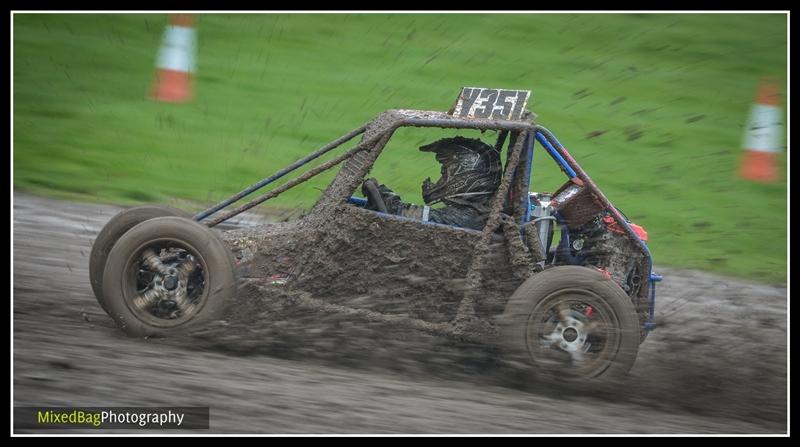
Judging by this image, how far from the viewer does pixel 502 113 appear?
5031 mm

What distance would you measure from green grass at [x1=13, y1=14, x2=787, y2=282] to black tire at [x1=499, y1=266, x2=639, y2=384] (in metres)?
3.32

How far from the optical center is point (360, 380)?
15.6ft

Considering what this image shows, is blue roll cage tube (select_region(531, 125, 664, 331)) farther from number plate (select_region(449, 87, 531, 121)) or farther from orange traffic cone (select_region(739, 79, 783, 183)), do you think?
orange traffic cone (select_region(739, 79, 783, 183))

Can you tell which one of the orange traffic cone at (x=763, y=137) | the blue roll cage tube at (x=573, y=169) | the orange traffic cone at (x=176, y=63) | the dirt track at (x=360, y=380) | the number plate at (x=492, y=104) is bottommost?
the dirt track at (x=360, y=380)

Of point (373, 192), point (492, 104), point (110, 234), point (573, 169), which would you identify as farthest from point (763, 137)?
point (110, 234)

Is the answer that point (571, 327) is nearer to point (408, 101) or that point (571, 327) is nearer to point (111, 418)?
point (111, 418)

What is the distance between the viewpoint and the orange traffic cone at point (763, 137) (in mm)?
9055

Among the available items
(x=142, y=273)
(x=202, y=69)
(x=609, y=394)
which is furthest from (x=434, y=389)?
(x=202, y=69)

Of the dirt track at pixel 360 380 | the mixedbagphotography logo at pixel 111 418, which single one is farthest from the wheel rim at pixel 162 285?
the mixedbagphotography logo at pixel 111 418

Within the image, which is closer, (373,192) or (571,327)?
(571,327)

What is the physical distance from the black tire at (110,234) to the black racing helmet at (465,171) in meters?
1.58

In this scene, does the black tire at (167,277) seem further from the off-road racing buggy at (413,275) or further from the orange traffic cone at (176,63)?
the orange traffic cone at (176,63)

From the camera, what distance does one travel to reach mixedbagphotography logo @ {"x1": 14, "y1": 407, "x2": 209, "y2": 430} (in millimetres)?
3920

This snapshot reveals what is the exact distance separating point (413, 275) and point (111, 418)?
1.66 metres
